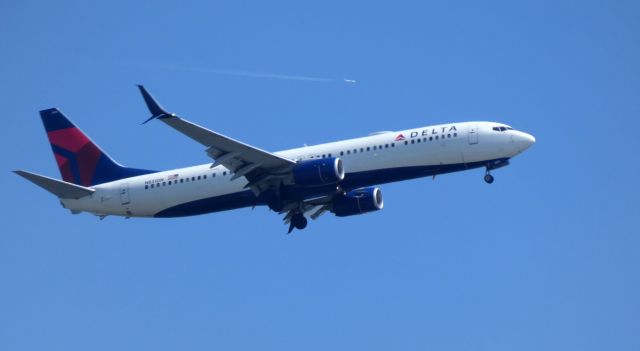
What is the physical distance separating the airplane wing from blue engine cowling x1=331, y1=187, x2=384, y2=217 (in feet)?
17.5

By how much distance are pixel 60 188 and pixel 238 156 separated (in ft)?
36.5

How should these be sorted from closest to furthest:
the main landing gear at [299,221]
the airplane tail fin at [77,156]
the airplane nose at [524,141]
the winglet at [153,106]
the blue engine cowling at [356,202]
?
1. the winglet at [153,106]
2. the airplane nose at [524,141]
3. the blue engine cowling at [356,202]
4. the main landing gear at [299,221]
5. the airplane tail fin at [77,156]

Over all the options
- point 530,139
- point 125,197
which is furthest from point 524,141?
point 125,197

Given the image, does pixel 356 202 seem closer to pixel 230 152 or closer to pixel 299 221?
pixel 299 221

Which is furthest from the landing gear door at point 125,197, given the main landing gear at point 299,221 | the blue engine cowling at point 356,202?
the blue engine cowling at point 356,202

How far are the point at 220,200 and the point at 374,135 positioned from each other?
29.9 feet

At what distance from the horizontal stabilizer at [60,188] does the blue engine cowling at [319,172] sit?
13.1 meters

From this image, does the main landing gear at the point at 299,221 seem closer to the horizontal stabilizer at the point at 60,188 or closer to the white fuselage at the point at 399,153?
the white fuselage at the point at 399,153

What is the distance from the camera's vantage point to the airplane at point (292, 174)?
56.8 meters

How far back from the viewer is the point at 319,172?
185ft

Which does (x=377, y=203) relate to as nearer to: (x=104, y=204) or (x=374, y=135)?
(x=374, y=135)

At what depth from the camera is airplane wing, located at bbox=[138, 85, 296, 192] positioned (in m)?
54.4

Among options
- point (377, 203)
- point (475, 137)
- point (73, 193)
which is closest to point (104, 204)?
point (73, 193)

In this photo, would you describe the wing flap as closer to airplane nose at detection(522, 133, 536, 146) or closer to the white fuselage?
the white fuselage
